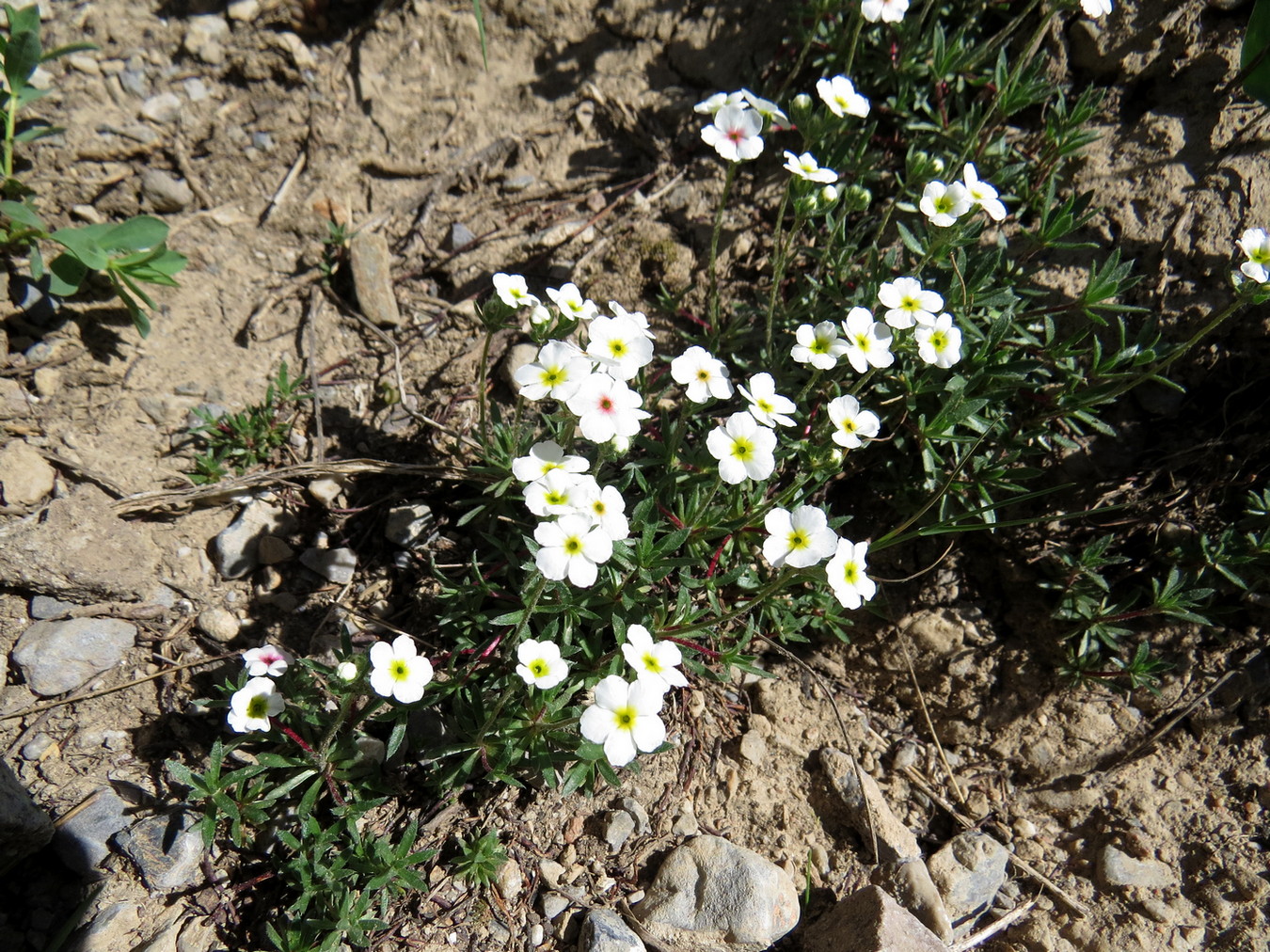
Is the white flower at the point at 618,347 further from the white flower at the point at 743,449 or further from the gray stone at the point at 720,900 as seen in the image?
the gray stone at the point at 720,900

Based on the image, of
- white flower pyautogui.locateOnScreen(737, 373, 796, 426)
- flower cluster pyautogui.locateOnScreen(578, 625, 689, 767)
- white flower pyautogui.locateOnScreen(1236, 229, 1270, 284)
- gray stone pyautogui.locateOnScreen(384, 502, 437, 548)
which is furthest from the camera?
gray stone pyautogui.locateOnScreen(384, 502, 437, 548)

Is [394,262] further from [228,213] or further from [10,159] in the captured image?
[10,159]

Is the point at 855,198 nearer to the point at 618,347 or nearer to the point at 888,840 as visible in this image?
the point at 618,347

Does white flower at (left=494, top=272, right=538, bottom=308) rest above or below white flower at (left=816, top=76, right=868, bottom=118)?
below

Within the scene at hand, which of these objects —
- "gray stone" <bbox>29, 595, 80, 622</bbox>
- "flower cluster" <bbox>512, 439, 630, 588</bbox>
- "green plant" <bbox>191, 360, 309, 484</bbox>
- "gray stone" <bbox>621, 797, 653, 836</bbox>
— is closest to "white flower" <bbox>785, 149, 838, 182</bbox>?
"flower cluster" <bbox>512, 439, 630, 588</bbox>

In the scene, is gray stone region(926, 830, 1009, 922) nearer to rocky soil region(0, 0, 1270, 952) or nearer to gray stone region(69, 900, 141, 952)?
rocky soil region(0, 0, 1270, 952)

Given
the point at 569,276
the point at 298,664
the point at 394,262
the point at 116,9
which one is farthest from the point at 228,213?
the point at 298,664

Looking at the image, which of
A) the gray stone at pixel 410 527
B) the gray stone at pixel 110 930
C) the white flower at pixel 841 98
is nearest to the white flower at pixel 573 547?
the gray stone at pixel 410 527
